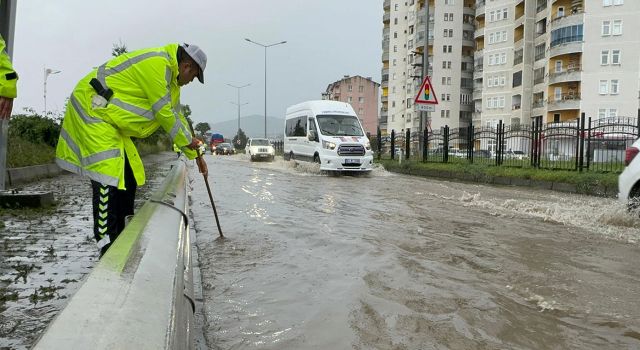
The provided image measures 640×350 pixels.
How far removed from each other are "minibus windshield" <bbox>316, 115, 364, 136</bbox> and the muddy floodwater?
34.9ft

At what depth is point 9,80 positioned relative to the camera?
11.9ft

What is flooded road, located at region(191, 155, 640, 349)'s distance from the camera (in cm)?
311

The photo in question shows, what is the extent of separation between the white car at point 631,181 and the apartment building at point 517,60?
21657 mm

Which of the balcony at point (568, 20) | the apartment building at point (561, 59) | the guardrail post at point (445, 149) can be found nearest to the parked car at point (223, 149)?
the apartment building at point (561, 59)

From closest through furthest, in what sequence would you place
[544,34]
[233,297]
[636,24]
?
[233,297] < [636,24] < [544,34]

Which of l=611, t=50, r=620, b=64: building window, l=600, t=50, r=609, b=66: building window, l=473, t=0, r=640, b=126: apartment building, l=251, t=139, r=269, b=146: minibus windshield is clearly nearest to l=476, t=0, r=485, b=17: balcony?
l=473, t=0, r=640, b=126: apartment building

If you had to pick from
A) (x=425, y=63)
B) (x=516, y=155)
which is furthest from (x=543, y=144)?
(x=425, y=63)

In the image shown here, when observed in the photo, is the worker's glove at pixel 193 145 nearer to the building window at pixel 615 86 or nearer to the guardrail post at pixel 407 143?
the guardrail post at pixel 407 143

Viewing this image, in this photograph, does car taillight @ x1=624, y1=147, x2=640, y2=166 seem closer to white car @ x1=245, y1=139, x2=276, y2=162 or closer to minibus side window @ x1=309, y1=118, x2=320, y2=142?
minibus side window @ x1=309, y1=118, x2=320, y2=142

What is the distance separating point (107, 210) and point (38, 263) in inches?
53.5

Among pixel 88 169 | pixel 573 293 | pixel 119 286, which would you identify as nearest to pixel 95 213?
pixel 88 169

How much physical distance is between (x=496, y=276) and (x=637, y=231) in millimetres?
3370

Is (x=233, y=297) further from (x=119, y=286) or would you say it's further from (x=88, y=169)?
(x=119, y=286)

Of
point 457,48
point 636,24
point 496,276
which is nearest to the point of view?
point 496,276
